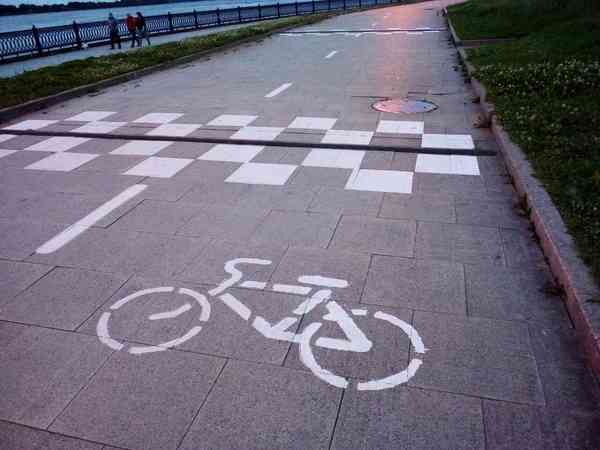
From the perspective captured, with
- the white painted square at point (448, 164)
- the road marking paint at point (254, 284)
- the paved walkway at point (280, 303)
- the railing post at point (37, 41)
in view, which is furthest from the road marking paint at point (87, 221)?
the railing post at point (37, 41)

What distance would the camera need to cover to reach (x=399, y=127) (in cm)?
864

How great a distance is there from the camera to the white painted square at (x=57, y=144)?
326 inches

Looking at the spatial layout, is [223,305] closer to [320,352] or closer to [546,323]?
[320,352]

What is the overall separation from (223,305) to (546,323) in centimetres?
253

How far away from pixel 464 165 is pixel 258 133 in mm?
3707

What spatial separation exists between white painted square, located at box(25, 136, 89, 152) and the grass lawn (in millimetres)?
7498

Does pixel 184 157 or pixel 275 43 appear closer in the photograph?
pixel 184 157

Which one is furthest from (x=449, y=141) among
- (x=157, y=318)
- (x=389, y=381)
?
(x=157, y=318)

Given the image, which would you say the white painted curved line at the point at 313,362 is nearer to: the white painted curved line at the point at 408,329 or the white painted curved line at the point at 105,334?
the white painted curved line at the point at 408,329

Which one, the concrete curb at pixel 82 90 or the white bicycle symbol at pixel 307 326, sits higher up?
the concrete curb at pixel 82 90

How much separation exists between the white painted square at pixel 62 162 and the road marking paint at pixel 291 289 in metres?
4.77

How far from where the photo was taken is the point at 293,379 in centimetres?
312

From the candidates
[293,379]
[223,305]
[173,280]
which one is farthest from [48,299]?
[293,379]

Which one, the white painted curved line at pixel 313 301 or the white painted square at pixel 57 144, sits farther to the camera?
the white painted square at pixel 57 144
